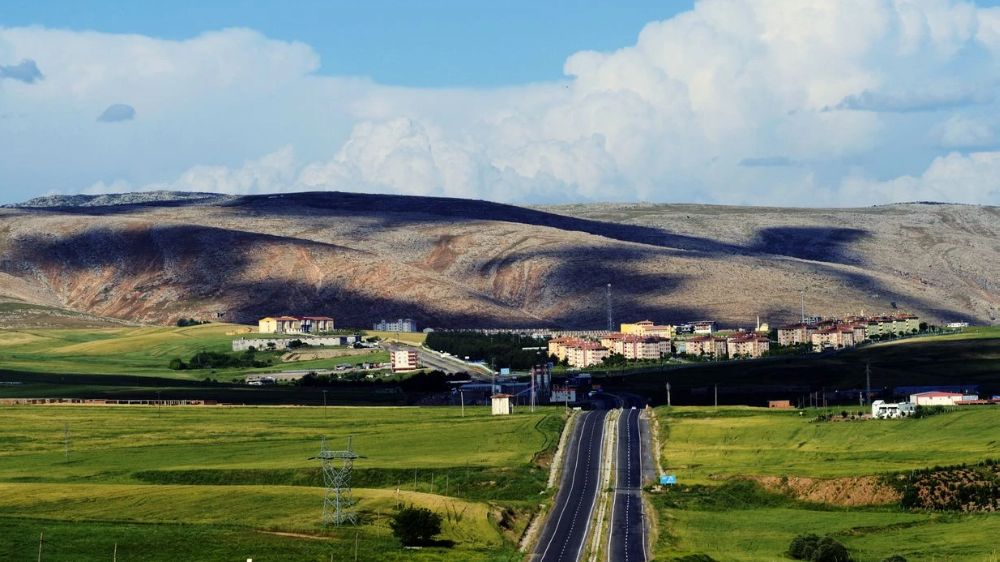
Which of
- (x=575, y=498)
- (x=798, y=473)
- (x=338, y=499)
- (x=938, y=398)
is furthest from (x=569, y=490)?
(x=938, y=398)

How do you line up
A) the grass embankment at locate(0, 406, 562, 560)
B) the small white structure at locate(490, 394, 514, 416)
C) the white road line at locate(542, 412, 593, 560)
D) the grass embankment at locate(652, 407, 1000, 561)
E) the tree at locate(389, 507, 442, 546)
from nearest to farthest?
1. the grass embankment at locate(0, 406, 562, 560)
2. the tree at locate(389, 507, 442, 546)
3. the grass embankment at locate(652, 407, 1000, 561)
4. the white road line at locate(542, 412, 593, 560)
5. the small white structure at locate(490, 394, 514, 416)

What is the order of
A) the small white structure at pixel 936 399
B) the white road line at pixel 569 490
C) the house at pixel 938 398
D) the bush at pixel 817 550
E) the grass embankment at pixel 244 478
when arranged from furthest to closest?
1. the house at pixel 938 398
2. the small white structure at pixel 936 399
3. the white road line at pixel 569 490
4. the grass embankment at pixel 244 478
5. the bush at pixel 817 550

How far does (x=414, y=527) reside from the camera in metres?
81.6

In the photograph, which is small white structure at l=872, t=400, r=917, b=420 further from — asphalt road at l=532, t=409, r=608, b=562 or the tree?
the tree

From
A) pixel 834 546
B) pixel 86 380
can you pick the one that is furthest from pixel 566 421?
pixel 86 380

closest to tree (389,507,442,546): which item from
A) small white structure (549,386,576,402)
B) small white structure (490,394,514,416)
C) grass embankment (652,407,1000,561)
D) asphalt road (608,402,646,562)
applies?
asphalt road (608,402,646,562)

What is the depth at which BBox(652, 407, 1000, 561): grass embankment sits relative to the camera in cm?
8194

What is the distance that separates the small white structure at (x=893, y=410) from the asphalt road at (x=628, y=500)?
61.1ft

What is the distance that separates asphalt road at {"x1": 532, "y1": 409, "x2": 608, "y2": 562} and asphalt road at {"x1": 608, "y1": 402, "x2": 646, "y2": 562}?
140cm

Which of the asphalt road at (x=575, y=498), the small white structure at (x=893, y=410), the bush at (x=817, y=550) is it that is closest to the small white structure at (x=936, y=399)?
the small white structure at (x=893, y=410)

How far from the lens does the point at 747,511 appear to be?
3738 inches

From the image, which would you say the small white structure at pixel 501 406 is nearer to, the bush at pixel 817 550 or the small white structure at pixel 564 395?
the small white structure at pixel 564 395

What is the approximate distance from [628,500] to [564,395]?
64843mm

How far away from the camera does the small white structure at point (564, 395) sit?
16162cm
